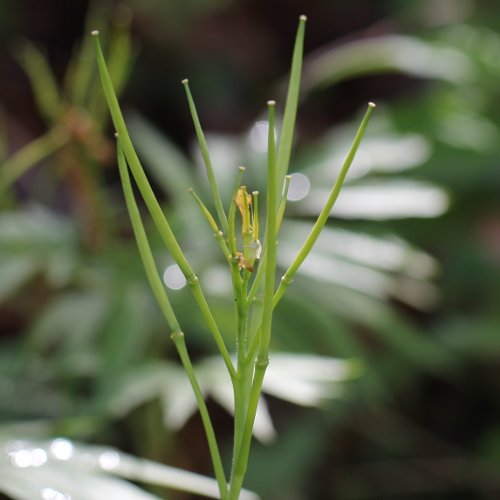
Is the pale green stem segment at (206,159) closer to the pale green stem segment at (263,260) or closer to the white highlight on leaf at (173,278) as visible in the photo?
the pale green stem segment at (263,260)

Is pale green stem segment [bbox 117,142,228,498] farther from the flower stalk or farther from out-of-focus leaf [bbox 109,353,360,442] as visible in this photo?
out-of-focus leaf [bbox 109,353,360,442]

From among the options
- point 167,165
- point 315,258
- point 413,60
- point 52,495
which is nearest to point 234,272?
point 52,495

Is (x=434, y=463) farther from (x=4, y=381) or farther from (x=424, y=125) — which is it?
(x=4, y=381)

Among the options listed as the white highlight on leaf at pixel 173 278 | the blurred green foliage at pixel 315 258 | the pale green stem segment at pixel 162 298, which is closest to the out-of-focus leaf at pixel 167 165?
the blurred green foliage at pixel 315 258

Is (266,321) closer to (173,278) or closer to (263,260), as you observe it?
(263,260)


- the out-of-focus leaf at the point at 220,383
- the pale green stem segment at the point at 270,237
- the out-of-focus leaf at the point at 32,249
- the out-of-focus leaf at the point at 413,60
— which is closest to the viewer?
the pale green stem segment at the point at 270,237

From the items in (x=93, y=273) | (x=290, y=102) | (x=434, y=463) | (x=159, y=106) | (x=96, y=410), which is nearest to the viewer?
(x=290, y=102)

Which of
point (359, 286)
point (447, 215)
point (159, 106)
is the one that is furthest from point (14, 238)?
point (159, 106)
